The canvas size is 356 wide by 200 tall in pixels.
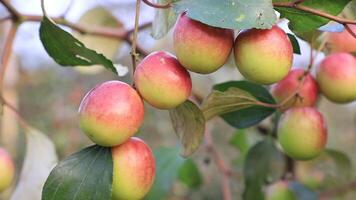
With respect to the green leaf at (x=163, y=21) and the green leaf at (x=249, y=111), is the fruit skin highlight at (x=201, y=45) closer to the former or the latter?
the green leaf at (x=163, y=21)

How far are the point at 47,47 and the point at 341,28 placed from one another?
0.31 metres

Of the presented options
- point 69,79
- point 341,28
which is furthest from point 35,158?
point 69,79

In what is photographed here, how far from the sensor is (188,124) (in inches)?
20.7

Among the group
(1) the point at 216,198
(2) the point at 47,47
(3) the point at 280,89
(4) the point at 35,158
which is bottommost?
(1) the point at 216,198

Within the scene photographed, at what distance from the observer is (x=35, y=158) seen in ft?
2.51

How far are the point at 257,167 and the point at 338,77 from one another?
11.8 inches

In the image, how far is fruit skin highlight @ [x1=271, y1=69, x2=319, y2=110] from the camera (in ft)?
2.12

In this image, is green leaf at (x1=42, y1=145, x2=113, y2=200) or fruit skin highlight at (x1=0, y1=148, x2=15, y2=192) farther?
fruit skin highlight at (x1=0, y1=148, x2=15, y2=192)

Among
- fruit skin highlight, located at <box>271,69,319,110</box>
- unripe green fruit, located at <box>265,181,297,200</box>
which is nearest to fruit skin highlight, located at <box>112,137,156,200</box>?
fruit skin highlight, located at <box>271,69,319,110</box>

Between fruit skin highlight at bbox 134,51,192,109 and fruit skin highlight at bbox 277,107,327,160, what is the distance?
0.20 metres

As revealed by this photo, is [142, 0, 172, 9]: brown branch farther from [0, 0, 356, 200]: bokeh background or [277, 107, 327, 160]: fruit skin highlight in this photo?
[0, 0, 356, 200]: bokeh background

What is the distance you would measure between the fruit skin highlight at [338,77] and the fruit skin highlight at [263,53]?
7.0 inches

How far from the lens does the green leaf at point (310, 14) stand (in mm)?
495

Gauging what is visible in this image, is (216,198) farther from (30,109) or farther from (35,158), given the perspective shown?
(30,109)
